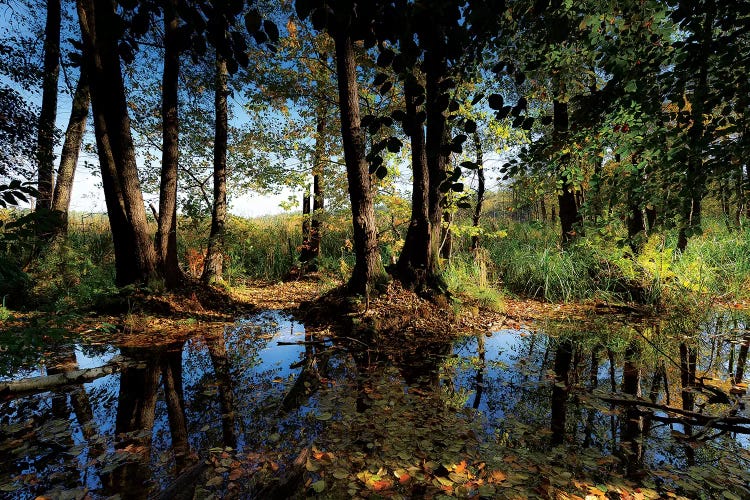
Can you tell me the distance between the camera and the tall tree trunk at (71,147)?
715cm

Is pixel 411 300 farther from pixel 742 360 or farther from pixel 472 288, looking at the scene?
pixel 742 360

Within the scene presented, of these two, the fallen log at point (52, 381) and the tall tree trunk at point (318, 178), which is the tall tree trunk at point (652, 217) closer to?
the fallen log at point (52, 381)

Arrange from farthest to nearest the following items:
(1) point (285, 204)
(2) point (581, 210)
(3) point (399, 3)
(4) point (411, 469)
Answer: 1. (1) point (285, 204)
2. (2) point (581, 210)
3. (4) point (411, 469)
4. (3) point (399, 3)

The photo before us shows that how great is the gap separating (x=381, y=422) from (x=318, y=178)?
8626 mm

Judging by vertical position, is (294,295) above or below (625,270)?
below

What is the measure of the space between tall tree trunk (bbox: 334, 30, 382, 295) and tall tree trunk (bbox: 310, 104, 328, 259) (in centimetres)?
318

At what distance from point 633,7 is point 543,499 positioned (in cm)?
291

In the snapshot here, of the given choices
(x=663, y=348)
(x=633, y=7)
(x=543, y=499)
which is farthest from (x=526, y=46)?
(x=663, y=348)

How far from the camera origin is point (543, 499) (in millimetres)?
1668

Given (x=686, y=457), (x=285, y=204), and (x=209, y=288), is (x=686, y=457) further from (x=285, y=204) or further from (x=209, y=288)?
(x=285, y=204)

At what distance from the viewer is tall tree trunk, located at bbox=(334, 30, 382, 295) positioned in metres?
5.08

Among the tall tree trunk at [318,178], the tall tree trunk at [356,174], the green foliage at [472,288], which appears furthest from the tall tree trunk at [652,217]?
the tall tree trunk at [318,178]

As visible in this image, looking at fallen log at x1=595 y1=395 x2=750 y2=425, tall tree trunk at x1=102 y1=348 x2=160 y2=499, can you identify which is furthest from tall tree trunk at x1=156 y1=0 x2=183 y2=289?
fallen log at x1=595 y1=395 x2=750 y2=425

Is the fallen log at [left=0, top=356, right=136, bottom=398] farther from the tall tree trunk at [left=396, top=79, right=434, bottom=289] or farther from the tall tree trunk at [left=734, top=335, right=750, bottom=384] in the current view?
the tall tree trunk at [left=734, top=335, right=750, bottom=384]
